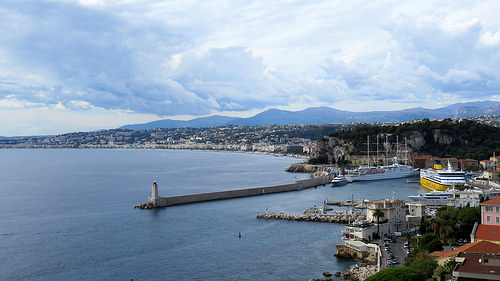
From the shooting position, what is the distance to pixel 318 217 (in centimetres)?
2583

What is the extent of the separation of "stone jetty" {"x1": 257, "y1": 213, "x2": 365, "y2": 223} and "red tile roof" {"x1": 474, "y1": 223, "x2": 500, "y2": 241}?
915cm

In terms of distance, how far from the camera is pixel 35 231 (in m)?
23.9

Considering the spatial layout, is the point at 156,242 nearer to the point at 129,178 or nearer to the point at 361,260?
the point at 361,260

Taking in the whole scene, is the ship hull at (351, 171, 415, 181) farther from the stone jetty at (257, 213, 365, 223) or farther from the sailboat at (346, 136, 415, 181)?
the stone jetty at (257, 213, 365, 223)

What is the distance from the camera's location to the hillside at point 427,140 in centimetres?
6109

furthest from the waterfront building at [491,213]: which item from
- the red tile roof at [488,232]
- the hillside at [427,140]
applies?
the hillside at [427,140]

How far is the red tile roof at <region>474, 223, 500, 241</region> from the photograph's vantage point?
580 inches

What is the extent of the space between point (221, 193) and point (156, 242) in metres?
13.0

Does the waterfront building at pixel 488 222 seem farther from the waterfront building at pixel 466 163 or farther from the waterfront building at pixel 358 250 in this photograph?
the waterfront building at pixel 466 163

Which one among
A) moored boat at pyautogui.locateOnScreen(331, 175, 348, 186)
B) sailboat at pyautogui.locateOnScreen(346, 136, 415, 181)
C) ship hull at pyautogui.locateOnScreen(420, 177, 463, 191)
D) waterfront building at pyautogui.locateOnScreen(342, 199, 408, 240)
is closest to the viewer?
waterfront building at pyautogui.locateOnScreen(342, 199, 408, 240)

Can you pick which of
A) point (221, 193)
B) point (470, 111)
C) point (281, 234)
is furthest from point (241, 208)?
point (470, 111)

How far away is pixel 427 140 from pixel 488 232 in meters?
52.3

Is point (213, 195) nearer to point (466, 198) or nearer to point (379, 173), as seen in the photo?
point (466, 198)

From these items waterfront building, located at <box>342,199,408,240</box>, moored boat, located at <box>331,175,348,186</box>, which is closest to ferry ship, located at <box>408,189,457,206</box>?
waterfront building, located at <box>342,199,408,240</box>
